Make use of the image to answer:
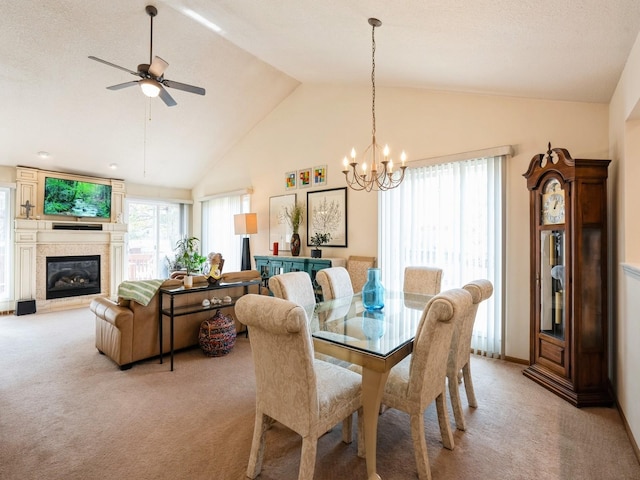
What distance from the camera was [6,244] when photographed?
209 inches

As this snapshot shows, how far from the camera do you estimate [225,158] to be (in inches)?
260

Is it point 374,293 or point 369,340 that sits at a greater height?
point 374,293

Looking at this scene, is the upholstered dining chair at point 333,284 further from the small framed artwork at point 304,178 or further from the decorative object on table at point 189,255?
the decorative object on table at point 189,255

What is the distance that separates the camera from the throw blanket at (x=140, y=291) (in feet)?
10.2

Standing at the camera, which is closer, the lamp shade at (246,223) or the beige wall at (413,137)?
the beige wall at (413,137)

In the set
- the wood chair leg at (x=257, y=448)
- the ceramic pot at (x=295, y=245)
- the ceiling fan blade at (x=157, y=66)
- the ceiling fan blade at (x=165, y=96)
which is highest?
the ceiling fan blade at (x=157, y=66)

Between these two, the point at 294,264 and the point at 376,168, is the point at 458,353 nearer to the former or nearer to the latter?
the point at 376,168

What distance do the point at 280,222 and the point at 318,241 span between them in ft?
3.41

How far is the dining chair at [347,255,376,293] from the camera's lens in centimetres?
422

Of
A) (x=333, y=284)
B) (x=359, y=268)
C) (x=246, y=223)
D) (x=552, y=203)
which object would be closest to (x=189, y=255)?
(x=246, y=223)

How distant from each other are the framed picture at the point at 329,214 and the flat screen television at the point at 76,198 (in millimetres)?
4217

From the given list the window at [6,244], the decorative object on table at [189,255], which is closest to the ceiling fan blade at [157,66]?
the decorative object on table at [189,255]

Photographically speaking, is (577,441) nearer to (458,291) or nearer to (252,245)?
(458,291)

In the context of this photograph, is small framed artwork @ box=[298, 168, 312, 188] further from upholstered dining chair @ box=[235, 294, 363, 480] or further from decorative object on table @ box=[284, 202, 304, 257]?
upholstered dining chair @ box=[235, 294, 363, 480]
